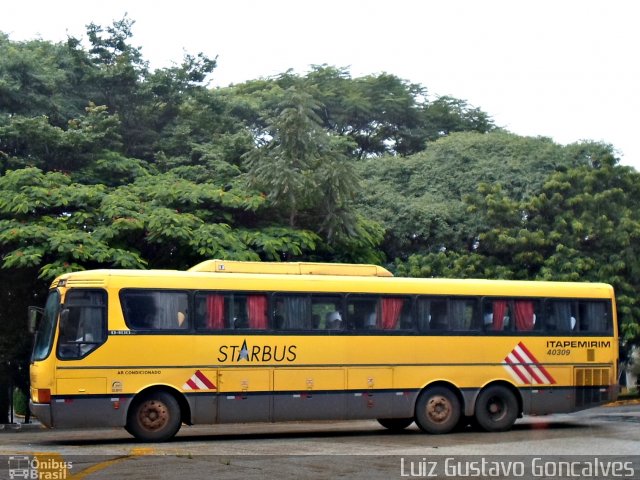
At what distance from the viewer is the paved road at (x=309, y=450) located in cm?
1245

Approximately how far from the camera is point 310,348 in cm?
1798

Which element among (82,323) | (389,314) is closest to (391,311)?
(389,314)

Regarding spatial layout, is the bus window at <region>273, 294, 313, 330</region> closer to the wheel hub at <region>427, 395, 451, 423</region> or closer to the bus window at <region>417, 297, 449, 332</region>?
the bus window at <region>417, 297, 449, 332</region>

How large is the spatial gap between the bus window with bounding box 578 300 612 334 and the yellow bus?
28 mm

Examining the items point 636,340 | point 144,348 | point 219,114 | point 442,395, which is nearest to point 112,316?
point 144,348

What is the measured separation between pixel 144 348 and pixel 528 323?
738 cm

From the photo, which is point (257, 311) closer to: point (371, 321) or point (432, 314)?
point (371, 321)

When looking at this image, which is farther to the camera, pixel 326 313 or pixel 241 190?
pixel 241 190

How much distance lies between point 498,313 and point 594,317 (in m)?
2.19

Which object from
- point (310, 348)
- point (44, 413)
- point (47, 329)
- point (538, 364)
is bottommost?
point (44, 413)

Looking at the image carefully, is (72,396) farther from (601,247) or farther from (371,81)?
(371,81)

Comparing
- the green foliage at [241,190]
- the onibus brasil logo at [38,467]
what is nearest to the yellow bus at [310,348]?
the onibus brasil logo at [38,467]

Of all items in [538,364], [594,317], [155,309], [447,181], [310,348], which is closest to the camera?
[155,309]

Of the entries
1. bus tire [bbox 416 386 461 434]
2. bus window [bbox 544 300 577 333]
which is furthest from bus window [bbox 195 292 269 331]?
bus window [bbox 544 300 577 333]
